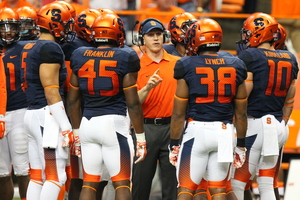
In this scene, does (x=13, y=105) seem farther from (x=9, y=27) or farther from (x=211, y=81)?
(x=211, y=81)

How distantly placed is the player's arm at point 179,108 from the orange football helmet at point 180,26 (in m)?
1.39

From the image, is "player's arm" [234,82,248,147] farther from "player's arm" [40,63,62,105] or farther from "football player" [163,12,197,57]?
"player's arm" [40,63,62,105]

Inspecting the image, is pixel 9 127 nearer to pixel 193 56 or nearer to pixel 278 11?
pixel 193 56

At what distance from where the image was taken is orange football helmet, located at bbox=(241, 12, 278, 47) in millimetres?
6223

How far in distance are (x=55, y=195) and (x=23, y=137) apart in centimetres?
93

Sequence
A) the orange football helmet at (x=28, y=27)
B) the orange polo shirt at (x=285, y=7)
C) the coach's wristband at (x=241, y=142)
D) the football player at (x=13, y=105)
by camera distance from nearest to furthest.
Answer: the coach's wristband at (x=241, y=142)
the football player at (x=13, y=105)
the orange football helmet at (x=28, y=27)
the orange polo shirt at (x=285, y=7)

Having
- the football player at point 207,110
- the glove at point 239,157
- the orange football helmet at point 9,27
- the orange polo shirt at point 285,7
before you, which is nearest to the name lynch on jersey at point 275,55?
the football player at point 207,110

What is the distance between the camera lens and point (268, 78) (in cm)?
612

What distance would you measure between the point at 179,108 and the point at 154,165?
1155 mm

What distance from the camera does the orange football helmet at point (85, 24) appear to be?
6.54 m

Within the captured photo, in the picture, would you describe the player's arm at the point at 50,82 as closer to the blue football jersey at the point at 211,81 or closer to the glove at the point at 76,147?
the glove at the point at 76,147

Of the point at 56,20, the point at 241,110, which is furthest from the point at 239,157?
the point at 56,20

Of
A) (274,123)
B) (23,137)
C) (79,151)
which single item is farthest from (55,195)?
(274,123)

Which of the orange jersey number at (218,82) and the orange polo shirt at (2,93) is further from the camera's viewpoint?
the orange polo shirt at (2,93)
